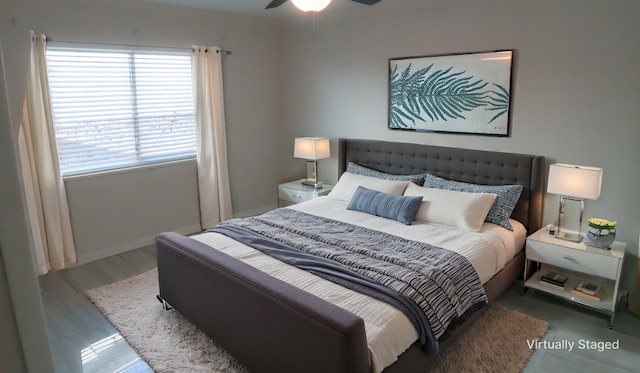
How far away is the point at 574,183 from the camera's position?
3057 mm

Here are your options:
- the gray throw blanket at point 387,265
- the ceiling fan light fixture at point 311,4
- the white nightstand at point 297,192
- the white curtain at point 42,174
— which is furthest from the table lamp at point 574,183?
the white curtain at point 42,174

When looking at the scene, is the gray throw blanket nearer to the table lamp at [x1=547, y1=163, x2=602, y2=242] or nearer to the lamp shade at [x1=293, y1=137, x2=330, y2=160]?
the table lamp at [x1=547, y1=163, x2=602, y2=242]

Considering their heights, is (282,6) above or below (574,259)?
above

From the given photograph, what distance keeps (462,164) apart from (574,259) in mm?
1245

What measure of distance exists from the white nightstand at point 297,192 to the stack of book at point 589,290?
2.60m

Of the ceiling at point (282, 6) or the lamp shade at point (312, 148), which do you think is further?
the lamp shade at point (312, 148)

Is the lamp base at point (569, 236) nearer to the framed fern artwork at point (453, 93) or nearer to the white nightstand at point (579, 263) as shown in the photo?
the white nightstand at point (579, 263)

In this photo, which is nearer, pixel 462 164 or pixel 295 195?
pixel 462 164

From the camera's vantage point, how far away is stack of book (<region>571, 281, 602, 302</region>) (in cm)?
303

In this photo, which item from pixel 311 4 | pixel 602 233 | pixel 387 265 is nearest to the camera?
pixel 311 4

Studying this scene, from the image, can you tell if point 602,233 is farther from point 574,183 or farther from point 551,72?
point 551,72

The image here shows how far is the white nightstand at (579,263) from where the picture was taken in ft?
9.50

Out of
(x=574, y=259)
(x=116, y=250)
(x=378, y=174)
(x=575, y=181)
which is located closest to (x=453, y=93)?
(x=378, y=174)

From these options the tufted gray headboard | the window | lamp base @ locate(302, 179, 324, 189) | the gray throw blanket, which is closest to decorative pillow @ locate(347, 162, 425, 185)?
the tufted gray headboard
